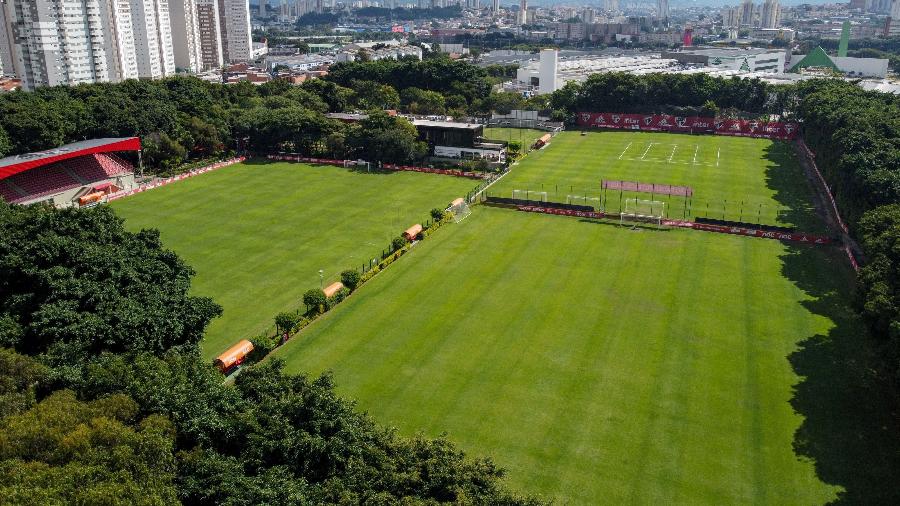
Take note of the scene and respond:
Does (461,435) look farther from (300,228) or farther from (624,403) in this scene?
(300,228)

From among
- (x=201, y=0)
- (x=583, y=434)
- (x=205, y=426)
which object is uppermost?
(x=201, y=0)

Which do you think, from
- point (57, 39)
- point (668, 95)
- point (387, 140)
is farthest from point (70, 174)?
point (668, 95)

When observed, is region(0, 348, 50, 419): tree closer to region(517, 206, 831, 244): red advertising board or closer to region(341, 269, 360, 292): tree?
region(341, 269, 360, 292): tree

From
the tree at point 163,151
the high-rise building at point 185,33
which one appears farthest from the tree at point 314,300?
the high-rise building at point 185,33

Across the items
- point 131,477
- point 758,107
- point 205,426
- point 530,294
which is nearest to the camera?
point 131,477

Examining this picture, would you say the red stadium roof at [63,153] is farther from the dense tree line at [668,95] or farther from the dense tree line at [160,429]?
the dense tree line at [668,95]

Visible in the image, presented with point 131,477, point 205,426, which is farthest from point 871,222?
point 131,477
